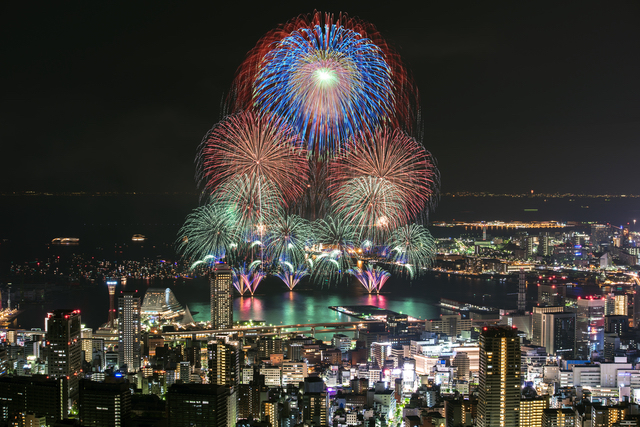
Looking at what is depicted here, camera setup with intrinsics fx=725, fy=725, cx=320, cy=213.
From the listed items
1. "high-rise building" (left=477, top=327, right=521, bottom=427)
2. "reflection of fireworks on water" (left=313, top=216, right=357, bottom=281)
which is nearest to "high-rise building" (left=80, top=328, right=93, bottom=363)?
"reflection of fireworks on water" (left=313, top=216, right=357, bottom=281)

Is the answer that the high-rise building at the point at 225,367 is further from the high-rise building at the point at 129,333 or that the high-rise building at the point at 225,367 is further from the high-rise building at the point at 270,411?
the high-rise building at the point at 129,333

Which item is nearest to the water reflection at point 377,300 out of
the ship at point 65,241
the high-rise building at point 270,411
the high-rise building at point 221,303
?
the high-rise building at point 221,303

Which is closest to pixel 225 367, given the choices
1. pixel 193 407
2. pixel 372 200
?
pixel 193 407

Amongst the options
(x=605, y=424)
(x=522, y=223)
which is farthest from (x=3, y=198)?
(x=522, y=223)

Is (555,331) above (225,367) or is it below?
below

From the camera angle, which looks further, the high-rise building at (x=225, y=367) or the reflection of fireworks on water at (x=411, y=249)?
the reflection of fireworks on water at (x=411, y=249)

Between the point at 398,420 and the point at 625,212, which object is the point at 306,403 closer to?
the point at 398,420

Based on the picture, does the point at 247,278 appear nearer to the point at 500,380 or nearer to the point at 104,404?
the point at 104,404
